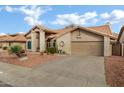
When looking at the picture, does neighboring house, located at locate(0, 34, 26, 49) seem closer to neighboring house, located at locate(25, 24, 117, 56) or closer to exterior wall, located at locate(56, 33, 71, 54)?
neighboring house, located at locate(25, 24, 117, 56)

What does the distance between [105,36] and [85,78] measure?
14823 millimetres

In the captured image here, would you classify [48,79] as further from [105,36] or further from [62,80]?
[105,36]

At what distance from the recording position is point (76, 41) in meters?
28.9

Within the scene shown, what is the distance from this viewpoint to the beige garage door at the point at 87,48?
27094mm

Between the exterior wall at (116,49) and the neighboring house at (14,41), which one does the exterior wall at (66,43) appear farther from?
the neighboring house at (14,41)

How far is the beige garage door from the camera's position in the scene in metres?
27.1

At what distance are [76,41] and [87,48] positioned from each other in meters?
1.91

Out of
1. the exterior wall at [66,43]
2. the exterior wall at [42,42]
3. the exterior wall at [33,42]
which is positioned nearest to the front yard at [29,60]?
the exterior wall at [66,43]

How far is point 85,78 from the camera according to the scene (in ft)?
40.8

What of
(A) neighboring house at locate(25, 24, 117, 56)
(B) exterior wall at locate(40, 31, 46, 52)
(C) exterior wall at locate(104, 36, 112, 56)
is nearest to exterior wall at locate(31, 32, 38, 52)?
(A) neighboring house at locate(25, 24, 117, 56)
